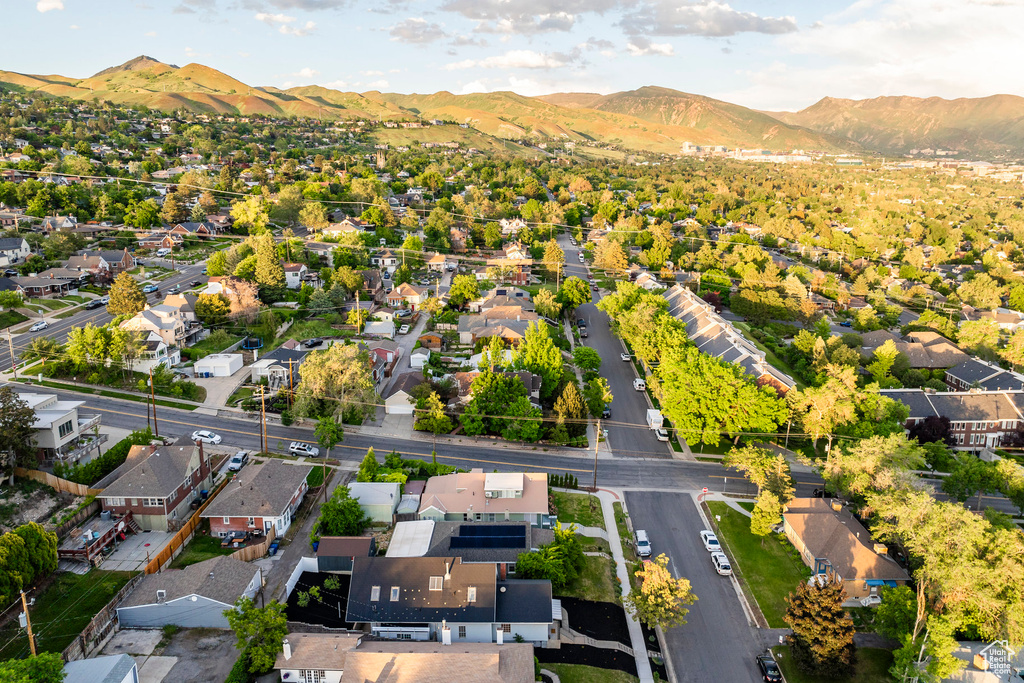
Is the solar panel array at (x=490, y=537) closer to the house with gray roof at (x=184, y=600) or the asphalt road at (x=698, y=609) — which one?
the asphalt road at (x=698, y=609)

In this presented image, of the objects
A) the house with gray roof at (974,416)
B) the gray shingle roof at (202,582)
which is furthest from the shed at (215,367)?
the house with gray roof at (974,416)

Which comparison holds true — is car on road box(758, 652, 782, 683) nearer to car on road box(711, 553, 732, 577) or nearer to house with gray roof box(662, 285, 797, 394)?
car on road box(711, 553, 732, 577)

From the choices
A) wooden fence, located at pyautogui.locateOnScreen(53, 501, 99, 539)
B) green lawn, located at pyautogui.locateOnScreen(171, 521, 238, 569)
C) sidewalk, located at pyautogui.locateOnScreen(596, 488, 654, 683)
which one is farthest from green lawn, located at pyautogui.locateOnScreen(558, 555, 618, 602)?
wooden fence, located at pyautogui.locateOnScreen(53, 501, 99, 539)

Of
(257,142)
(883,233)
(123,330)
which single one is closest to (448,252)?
(123,330)

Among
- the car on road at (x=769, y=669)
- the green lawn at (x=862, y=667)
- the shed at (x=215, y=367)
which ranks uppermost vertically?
the shed at (x=215, y=367)

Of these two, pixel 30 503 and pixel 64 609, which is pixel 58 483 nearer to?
pixel 30 503

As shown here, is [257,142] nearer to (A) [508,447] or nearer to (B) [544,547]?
(A) [508,447]
